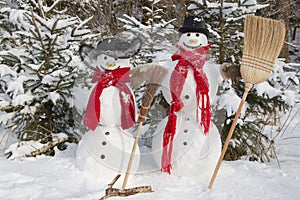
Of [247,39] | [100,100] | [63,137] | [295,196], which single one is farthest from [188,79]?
[63,137]

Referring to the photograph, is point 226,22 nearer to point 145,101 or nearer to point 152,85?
point 152,85

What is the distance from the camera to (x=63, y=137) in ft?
8.15

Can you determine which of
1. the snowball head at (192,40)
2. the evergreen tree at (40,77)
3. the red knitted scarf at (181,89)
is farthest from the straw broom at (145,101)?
the evergreen tree at (40,77)

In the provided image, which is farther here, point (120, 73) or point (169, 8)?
point (169, 8)

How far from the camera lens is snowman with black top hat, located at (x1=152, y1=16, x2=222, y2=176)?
197 centimetres

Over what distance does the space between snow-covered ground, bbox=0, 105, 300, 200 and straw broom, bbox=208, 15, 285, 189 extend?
54 cm

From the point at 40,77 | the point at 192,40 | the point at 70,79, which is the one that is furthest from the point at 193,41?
the point at 40,77

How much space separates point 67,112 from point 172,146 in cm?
112

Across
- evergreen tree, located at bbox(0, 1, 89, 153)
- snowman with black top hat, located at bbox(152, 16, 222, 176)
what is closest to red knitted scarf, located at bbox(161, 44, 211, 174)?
snowman with black top hat, located at bbox(152, 16, 222, 176)

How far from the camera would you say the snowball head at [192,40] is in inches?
78.7

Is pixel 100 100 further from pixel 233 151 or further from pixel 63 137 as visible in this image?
pixel 233 151

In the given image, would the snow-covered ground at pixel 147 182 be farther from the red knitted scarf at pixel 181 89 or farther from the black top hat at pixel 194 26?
the black top hat at pixel 194 26

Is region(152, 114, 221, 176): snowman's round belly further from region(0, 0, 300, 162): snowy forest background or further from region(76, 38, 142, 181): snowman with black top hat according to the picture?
region(0, 0, 300, 162): snowy forest background

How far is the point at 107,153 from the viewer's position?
6.27 ft
